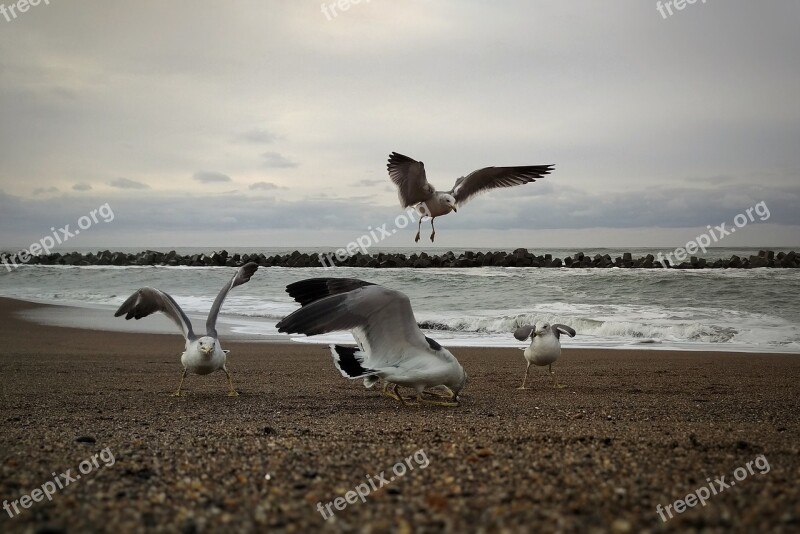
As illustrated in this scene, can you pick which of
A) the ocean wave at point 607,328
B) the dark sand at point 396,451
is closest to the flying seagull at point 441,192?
the dark sand at point 396,451

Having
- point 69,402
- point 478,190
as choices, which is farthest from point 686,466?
point 478,190

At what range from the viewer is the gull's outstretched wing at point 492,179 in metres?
9.78

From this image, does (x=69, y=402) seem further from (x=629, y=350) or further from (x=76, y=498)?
(x=629, y=350)

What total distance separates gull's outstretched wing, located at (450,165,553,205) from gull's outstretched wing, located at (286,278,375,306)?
4.38 metres

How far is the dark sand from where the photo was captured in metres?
2.49

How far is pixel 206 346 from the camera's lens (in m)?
6.50

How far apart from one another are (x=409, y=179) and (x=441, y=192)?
0.55 m

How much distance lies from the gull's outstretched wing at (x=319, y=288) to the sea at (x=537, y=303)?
676 cm

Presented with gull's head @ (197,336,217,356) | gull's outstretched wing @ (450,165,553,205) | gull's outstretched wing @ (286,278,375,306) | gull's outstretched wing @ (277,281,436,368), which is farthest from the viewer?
gull's outstretched wing @ (450,165,553,205)

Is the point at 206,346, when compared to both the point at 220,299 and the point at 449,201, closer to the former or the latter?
the point at 220,299

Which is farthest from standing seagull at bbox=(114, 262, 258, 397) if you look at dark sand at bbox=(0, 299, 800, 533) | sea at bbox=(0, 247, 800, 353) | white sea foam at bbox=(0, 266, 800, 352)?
white sea foam at bbox=(0, 266, 800, 352)

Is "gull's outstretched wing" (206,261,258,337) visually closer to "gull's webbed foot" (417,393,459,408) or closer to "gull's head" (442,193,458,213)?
"gull's webbed foot" (417,393,459,408)

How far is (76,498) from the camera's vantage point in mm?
2719

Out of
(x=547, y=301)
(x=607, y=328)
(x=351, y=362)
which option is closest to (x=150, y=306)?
(x=351, y=362)
